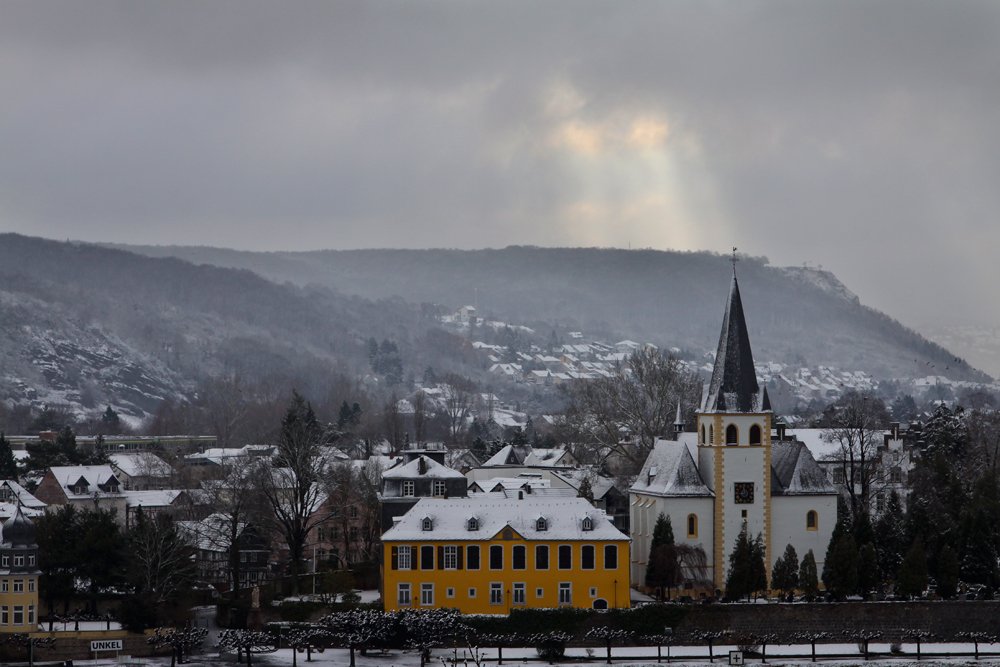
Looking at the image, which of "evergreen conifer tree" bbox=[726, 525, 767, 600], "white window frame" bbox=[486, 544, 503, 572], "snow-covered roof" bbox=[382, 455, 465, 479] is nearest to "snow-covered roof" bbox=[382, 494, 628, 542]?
"white window frame" bbox=[486, 544, 503, 572]

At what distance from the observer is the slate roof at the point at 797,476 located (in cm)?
7031

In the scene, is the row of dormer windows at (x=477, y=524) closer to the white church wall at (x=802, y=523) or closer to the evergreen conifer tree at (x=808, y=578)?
the evergreen conifer tree at (x=808, y=578)

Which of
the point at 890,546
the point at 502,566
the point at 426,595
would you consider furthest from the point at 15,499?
the point at 890,546

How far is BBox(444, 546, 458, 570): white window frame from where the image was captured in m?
63.4

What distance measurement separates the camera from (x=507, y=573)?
6359 centimetres

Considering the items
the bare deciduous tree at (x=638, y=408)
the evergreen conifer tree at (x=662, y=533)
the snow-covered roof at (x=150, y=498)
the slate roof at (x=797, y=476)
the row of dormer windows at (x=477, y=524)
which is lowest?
the evergreen conifer tree at (x=662, y=533)

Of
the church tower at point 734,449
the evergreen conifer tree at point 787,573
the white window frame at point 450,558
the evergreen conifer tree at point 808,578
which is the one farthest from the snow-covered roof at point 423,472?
the evergreen conifer tree at point 808,578

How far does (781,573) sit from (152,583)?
32367 millimetres

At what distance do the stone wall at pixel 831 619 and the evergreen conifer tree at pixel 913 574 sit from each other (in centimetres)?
104

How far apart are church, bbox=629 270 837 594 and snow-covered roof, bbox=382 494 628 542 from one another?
21.5ft

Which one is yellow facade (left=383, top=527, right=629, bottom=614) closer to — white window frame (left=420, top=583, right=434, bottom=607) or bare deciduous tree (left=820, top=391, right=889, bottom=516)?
white window frame (left=420, top=583, right=434, bottom=607)

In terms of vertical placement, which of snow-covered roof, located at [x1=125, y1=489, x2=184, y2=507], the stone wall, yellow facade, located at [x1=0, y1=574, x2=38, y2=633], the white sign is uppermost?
snow-covered roof, located at [x1=125, y1=489, x2=184, y2=507]

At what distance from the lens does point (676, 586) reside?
218 ft

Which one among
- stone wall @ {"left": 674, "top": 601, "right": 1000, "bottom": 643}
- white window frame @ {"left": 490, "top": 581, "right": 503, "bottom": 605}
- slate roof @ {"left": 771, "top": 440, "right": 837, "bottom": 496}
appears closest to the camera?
stone wall @ {"left": 674, "top": 601, "right": 1000, "bottom": 643}
